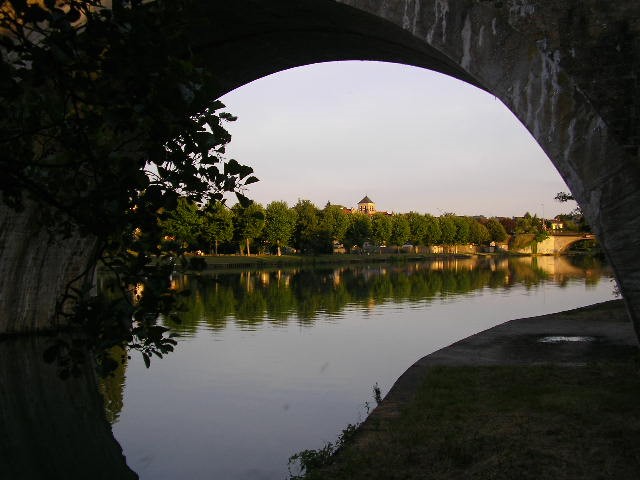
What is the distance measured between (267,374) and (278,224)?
212 ft

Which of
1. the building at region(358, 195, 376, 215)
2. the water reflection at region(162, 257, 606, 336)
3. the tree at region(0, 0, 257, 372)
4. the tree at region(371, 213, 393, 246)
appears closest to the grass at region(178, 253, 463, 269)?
the tree at region(371, 213, 393, 246)

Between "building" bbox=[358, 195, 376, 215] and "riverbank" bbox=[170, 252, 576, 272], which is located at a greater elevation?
"building" bbox=[358, 195, 376, 215]

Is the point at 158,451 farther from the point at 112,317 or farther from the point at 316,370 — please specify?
the point at 112,317

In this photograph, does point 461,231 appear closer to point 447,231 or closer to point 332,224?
point 447,231

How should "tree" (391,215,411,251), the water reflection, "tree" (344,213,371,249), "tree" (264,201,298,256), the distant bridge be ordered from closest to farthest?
the water reflection, "tree" (264,201,298,256), "tree" (344,213,371,249), "tree" (391,215,411,251), the distant bridge

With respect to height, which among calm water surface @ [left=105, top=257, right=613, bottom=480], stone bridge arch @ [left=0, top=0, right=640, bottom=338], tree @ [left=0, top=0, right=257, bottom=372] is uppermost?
stone bridge arch @ [left=0, top=0, right=640, bottom=338]

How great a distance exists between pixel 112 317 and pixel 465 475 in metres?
4.08

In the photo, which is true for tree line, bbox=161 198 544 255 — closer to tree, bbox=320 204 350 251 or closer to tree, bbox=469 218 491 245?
tree, bbox=320 204 350 251

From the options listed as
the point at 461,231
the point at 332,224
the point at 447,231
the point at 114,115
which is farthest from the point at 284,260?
the point at 114,115

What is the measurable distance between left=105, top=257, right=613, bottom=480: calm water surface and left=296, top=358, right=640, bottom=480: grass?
1714mm

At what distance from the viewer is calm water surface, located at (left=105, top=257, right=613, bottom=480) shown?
30.4ft

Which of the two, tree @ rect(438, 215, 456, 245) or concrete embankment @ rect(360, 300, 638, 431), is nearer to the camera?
concrete embankment @ rect(360, 300, 638, 431)

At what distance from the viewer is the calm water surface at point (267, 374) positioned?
9258mm

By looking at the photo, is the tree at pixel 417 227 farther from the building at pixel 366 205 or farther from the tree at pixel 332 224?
the building at pixel 366 205
